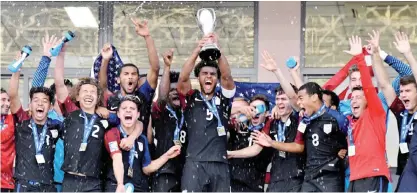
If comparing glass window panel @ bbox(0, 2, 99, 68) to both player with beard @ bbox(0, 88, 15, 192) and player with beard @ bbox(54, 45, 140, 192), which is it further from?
player with beard @ bbox(54, 45, 140, 192)

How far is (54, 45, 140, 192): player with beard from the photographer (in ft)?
36.0

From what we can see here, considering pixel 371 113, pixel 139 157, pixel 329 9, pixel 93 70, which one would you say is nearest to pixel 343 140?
pixel 371 113

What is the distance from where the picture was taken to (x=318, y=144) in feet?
36.2

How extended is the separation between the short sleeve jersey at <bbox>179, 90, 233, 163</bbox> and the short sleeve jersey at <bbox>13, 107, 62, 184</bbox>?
129 cm

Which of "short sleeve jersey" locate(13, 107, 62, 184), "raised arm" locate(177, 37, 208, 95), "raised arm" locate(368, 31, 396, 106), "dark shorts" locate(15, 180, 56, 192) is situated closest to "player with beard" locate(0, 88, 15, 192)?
"short sleeve jersey" locate(13, 107, 62, 184)

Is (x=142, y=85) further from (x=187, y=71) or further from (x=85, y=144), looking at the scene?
(x=85, y=144)

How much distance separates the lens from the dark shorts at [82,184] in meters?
10.9

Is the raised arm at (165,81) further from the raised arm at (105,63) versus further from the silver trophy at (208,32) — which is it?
the raised arm at (105,63)

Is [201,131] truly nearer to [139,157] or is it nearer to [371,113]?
[139,157]

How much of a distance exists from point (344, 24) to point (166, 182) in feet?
13.1

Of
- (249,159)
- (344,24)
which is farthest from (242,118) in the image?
(344,24)

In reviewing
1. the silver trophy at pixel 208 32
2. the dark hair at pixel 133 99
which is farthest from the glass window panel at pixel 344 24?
the dark hair at pixel 133 99

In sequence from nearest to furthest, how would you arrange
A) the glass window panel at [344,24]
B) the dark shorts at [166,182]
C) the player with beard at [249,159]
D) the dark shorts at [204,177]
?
the dark shorts at [204,177]
the dark shorts at [166,182]
the player with beard at [249,159]
the glass window panel at [344,24]

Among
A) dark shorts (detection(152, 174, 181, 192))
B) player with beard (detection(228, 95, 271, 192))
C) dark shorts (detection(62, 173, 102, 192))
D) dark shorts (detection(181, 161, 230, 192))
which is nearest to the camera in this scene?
dark shorts (detection(62, 173, 102, 192))
